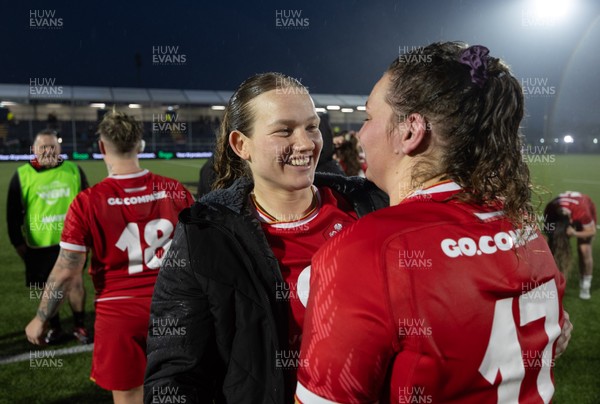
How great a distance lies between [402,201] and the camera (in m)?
1.26

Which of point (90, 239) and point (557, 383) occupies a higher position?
point (90, 239)

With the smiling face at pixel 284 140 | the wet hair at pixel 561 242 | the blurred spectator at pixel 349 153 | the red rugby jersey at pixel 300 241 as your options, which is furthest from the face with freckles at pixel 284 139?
the wet hair at pixel 561 242

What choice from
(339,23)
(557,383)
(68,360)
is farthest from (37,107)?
(339,23)

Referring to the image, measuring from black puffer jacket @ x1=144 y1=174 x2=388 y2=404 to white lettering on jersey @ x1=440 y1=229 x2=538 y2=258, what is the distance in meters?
0.78

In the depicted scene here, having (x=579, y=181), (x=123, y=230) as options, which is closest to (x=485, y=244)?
(x=123, y=230)

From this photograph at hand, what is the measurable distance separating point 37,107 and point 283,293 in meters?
46.9

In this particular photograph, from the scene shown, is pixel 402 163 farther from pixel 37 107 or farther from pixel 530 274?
pixel 37 107

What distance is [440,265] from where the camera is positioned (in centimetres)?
108

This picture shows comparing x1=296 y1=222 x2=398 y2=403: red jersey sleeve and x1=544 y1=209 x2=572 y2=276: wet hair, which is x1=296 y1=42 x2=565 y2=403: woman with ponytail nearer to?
x1=296 y1=222 x2=398 y2=403: red jersey sleeve

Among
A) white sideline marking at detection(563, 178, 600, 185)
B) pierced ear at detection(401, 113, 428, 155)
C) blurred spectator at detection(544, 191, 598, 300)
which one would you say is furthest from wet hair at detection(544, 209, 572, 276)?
white sideline marking at detection(563, 178, 600, 185)

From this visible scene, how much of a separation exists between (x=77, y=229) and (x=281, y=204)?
1699 mm

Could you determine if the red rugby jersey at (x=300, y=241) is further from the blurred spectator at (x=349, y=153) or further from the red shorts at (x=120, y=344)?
the blurred spectator at (x=349, y=153)

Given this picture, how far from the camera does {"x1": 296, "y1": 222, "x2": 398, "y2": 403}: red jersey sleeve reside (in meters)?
1.04
